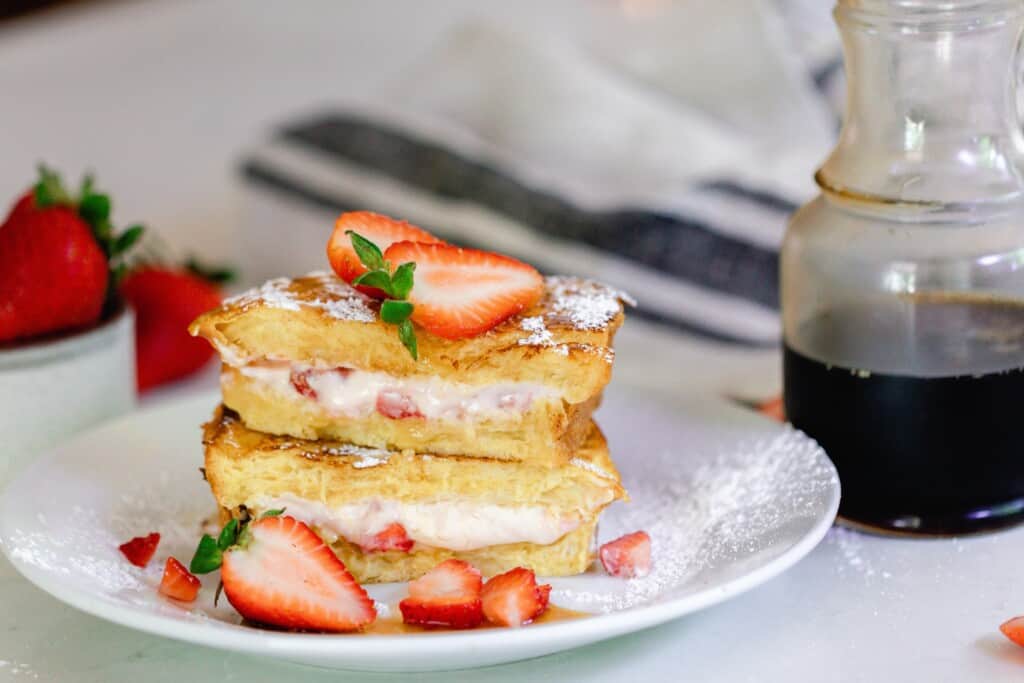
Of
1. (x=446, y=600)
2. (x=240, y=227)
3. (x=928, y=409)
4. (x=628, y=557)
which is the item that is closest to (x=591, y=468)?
(x=628, y=557)

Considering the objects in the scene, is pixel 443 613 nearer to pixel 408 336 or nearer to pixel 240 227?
pixel 408 336

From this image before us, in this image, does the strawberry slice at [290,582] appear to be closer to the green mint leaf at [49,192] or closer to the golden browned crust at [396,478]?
the golden browned crust at [396,478]

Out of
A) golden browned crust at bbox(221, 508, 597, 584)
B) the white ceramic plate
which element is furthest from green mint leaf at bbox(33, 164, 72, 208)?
golden browned crust at bbox(221, 508, 597, 584)

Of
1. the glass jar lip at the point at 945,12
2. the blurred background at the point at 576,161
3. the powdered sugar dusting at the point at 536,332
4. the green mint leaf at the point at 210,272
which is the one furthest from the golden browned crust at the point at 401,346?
the green mint leaf at the point at 210,272

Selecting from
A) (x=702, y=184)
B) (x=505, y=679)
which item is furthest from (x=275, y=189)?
(x=505, y=679)

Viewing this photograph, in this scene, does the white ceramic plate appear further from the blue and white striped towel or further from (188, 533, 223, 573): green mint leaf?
the blue and white striped towel

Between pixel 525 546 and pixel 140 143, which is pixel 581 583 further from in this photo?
pixel 140 143
